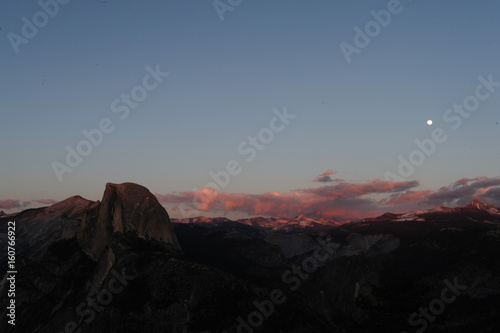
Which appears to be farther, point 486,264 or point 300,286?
point 300,286

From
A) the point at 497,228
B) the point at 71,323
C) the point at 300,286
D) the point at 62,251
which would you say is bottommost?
the point at 497,228

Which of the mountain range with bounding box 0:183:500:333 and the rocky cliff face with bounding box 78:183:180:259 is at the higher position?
the rocky cliff face with bounding box 78:183:180:259

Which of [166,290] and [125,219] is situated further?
[125,219]

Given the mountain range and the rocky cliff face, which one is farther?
the rocky cliff face

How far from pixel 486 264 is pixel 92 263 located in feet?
542

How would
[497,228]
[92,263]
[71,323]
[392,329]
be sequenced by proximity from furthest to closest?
[497,228], [92,263], [71,323], [392,329]

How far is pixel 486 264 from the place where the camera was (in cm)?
16375

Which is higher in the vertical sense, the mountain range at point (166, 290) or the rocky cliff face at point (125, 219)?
the rocky cliff face at point (125, 219)

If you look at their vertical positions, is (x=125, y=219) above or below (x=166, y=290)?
above

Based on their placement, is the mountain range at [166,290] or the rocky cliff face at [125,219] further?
the rocky cliff face at [125,219]

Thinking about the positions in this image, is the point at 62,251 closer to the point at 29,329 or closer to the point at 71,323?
the point at 29,329

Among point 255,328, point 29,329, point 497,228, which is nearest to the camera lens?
point 255,328

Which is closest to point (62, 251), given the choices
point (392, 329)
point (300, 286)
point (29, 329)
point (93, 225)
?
point (93, 225)

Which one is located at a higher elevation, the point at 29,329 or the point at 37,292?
the point at 37,292
